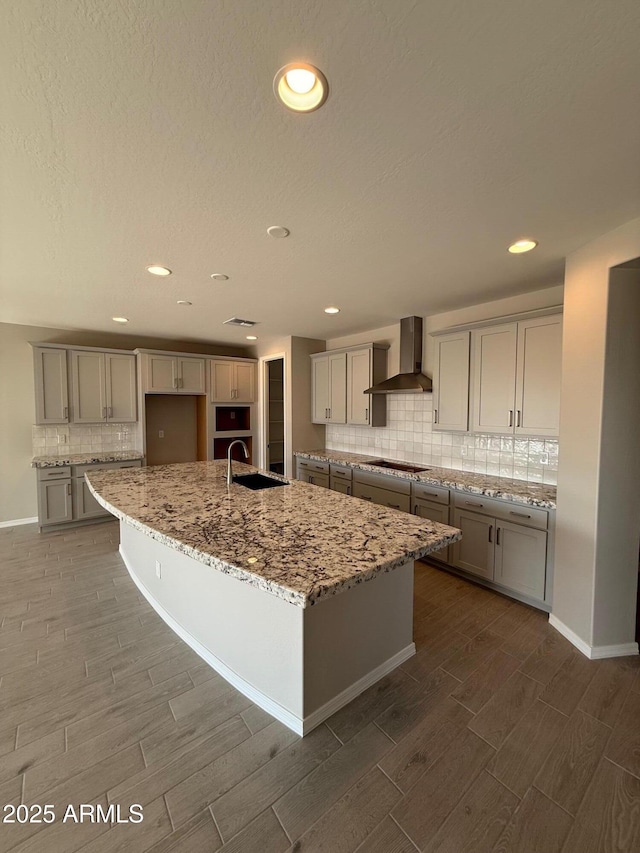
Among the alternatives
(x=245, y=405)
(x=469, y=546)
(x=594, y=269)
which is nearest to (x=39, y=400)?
(x=245, y=405)

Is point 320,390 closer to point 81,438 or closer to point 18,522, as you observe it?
point 81,438

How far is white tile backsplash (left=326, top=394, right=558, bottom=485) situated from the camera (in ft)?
9.87

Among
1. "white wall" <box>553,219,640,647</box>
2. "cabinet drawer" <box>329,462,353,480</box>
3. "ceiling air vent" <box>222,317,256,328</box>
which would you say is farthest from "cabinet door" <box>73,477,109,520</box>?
"white wall" <box>553,219,640,647</box>

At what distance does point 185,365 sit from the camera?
5113 millimetres

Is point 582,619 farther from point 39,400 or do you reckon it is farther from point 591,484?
point 39,400

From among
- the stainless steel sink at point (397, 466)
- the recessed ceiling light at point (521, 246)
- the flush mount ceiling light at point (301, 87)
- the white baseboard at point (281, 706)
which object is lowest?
the white baseboard at point (281, 706)

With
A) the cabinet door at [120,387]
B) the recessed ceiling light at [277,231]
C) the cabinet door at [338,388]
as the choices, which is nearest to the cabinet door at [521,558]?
the cabinet door at [338,388]

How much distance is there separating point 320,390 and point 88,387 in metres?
3.15

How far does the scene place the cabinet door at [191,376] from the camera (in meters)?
5.09

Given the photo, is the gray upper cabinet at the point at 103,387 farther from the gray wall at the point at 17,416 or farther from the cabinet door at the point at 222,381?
the cabinet door at the point at 222,381

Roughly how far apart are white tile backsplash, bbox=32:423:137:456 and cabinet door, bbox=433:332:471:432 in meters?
4.33

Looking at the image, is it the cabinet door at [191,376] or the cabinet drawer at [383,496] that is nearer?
the cabinet drawer at [383,496]

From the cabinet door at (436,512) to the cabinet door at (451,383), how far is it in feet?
2.55

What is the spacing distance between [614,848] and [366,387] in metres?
3.72
